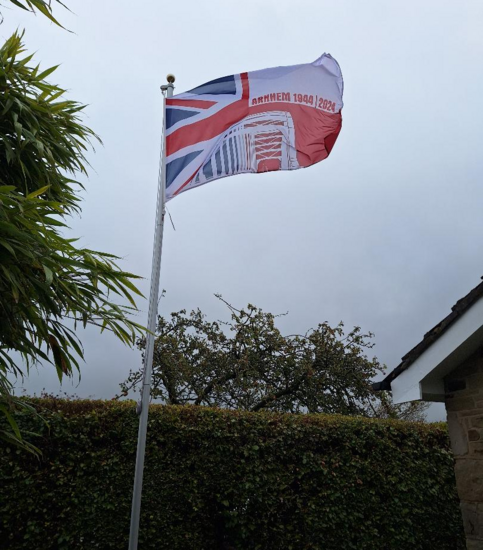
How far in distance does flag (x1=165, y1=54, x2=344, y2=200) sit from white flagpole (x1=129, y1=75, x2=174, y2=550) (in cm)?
10

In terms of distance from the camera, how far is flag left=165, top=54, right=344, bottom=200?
5695 millimetres

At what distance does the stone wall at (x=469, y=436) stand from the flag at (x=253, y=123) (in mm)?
3094

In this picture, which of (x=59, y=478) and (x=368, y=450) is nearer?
(x=59, y=478)

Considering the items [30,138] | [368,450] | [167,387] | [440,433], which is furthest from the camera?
[167,387]

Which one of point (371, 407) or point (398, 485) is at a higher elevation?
point (371, 407)

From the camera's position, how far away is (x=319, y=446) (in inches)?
269

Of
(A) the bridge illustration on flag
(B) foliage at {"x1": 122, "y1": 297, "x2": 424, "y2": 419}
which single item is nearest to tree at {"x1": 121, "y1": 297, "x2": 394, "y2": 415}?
(B) foliage at {"x1": 122, "y1": 297, "x2": 424, "y2": 419}

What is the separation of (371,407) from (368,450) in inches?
204

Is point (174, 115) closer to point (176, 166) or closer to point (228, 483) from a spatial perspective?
point (176, 166)

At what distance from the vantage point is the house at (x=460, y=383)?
14.0 feet

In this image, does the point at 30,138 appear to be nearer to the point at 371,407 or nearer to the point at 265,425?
the point at 265,425

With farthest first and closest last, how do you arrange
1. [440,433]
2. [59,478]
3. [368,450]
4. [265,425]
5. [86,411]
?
[440,433] < [368,450] < [265,425] < [86,411] < [59,478]

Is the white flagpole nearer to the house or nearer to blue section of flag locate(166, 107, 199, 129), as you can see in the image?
blue section of flag locate(166, 107, 199, 129)

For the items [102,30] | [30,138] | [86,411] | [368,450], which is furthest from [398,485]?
[102,30]
